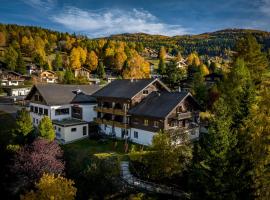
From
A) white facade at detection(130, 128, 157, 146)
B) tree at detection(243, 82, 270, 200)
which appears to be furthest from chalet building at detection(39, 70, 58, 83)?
tree at detection(243, 82, 270, 200)

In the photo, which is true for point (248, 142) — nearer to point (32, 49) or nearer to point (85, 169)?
point (85, 169)

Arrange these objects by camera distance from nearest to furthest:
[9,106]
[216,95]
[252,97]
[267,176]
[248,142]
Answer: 1. [267,176]
2. [248,142]
3. [252,97]
4. [216,95]
5. [9,106]

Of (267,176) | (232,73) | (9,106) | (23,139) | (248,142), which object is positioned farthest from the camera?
(9,106)

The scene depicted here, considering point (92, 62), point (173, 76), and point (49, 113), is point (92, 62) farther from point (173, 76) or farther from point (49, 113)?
point (49, 113)

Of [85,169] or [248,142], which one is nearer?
[248,142]

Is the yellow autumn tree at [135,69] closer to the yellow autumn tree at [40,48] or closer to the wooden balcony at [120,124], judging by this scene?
the yellow autumn tree at [40,48]

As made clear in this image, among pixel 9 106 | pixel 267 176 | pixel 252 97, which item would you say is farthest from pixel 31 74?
pixel 267 176

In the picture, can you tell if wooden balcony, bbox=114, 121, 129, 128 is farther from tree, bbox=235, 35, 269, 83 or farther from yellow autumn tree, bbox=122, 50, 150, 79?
yellow autumn tree, bbox=122, 50, 150, 79
